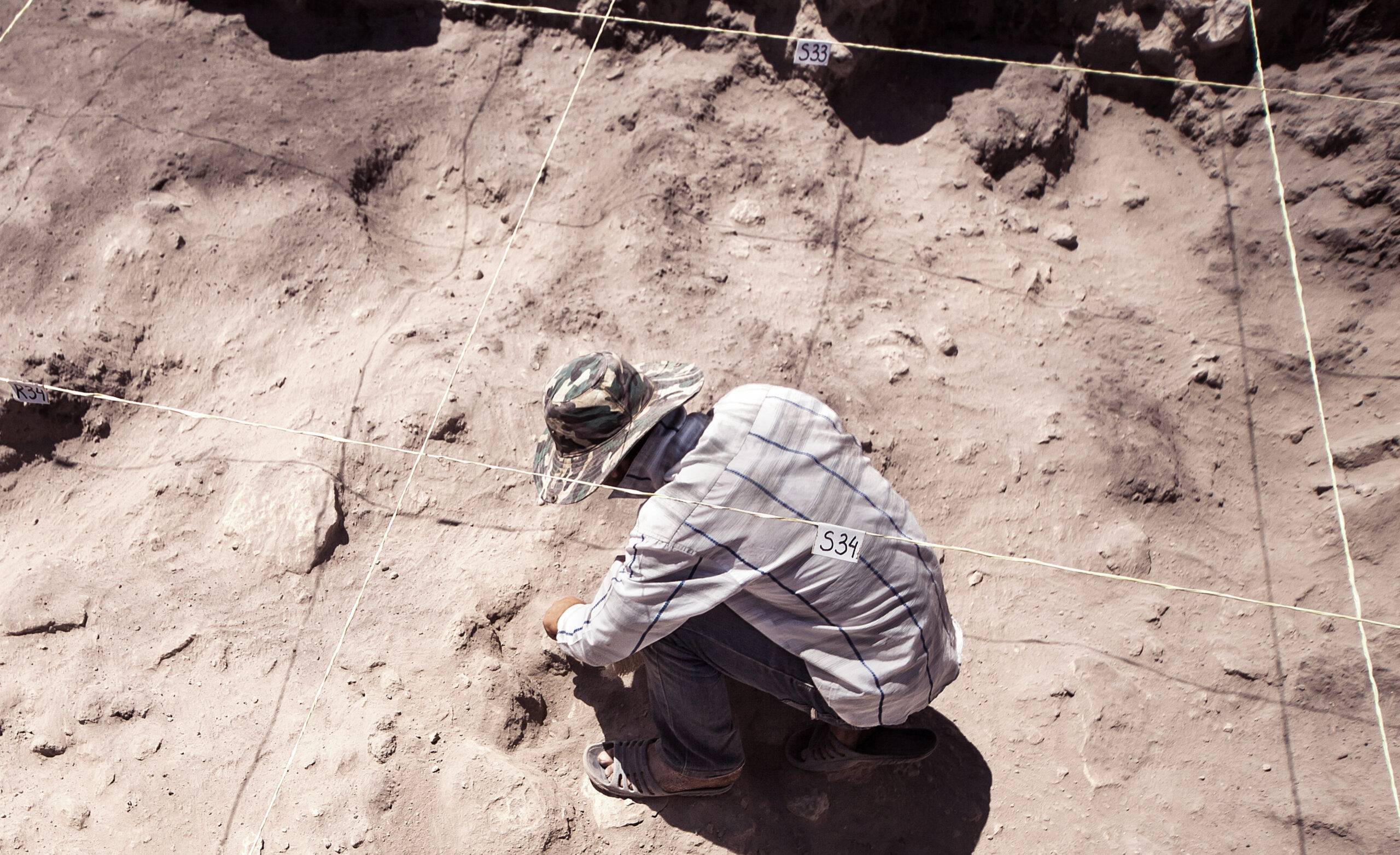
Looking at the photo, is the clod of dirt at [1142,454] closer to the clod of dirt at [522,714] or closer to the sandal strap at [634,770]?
the sandal strap at [634,770]

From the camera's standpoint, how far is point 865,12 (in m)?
4.12

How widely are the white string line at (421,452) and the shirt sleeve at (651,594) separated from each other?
968mm

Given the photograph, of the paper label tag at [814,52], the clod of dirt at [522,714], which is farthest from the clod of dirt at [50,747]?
the paper label tag at [814,52]

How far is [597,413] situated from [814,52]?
274 centimetres

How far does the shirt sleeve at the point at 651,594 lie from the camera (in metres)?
1.98

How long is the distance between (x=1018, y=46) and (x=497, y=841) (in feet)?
13.4

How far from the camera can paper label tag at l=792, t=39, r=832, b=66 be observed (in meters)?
4.05

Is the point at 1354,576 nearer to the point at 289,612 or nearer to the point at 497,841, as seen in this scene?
the point at 497,841

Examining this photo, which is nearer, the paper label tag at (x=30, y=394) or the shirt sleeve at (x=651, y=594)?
the shirt sleeve at (x=651, y=594)

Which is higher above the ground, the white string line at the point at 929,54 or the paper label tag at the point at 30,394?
the white string line at the point at 929,54

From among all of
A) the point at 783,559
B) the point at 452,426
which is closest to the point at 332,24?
the point at 452,426

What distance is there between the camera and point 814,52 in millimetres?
4070

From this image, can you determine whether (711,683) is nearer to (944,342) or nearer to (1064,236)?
(944,342)

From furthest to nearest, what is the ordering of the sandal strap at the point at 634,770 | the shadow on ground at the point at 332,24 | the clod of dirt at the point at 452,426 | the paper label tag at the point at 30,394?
the shadow on ground at the point at 332,24, the clod of dirt at the point at 452,426, the paper label tag at the point at 30,394, the sandal strap at the point at 634,770
